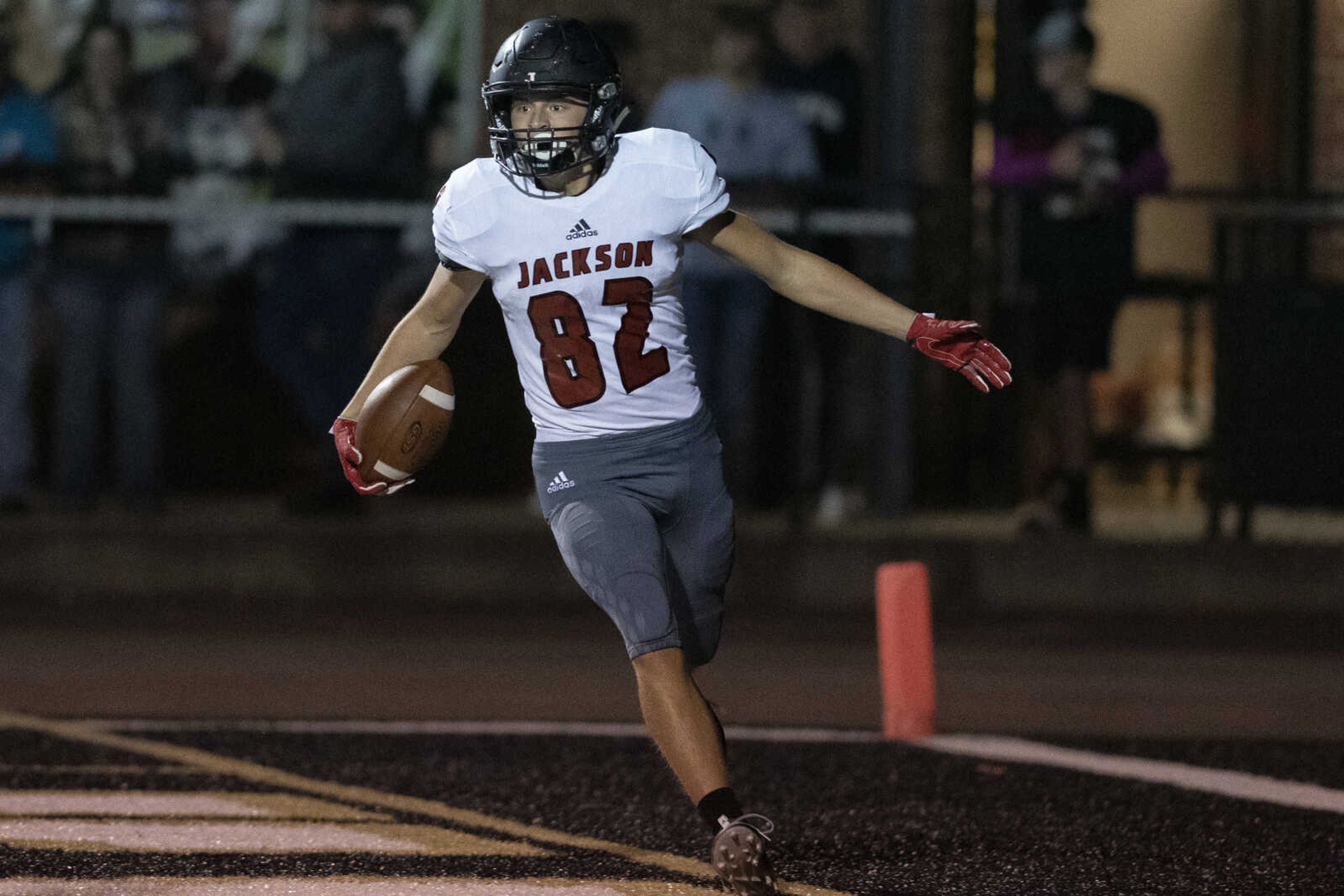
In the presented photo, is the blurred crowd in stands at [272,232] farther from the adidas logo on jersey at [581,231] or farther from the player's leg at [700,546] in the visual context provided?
the adidas logo on jersey at [581,231]

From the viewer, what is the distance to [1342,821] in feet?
21.9

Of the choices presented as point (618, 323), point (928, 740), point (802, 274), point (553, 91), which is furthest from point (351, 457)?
point (928, 740)

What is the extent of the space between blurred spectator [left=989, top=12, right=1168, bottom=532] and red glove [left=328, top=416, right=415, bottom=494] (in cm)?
597

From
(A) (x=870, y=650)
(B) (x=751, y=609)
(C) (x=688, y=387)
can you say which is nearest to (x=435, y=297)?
(C) (x=688, y=387)

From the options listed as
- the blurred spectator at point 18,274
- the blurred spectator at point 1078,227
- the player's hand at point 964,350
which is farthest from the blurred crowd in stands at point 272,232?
the player's hand at point 964,350

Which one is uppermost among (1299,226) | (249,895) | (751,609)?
(1299,226)

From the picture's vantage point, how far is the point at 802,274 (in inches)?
237

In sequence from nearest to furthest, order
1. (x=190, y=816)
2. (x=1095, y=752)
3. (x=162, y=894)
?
1. (x=162, y=894)
2. (x=190, y=816)
3. (x=1095, y=752)

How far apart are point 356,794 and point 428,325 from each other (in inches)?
61.0

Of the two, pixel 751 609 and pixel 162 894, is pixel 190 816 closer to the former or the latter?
pixel 162 894

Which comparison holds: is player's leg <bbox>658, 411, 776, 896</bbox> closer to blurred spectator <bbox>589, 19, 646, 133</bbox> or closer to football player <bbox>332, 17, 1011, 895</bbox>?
football player <bbox>332, 17, 1011, 895</bbox>

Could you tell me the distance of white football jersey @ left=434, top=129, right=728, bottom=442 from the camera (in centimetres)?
581

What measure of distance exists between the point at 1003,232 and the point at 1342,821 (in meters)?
5.22

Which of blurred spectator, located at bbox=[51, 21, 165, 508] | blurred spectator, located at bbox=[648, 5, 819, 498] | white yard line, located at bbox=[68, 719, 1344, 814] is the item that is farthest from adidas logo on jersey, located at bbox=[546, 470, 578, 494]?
blurred spectator, located at bbox=[51, 21, 165, 508]
